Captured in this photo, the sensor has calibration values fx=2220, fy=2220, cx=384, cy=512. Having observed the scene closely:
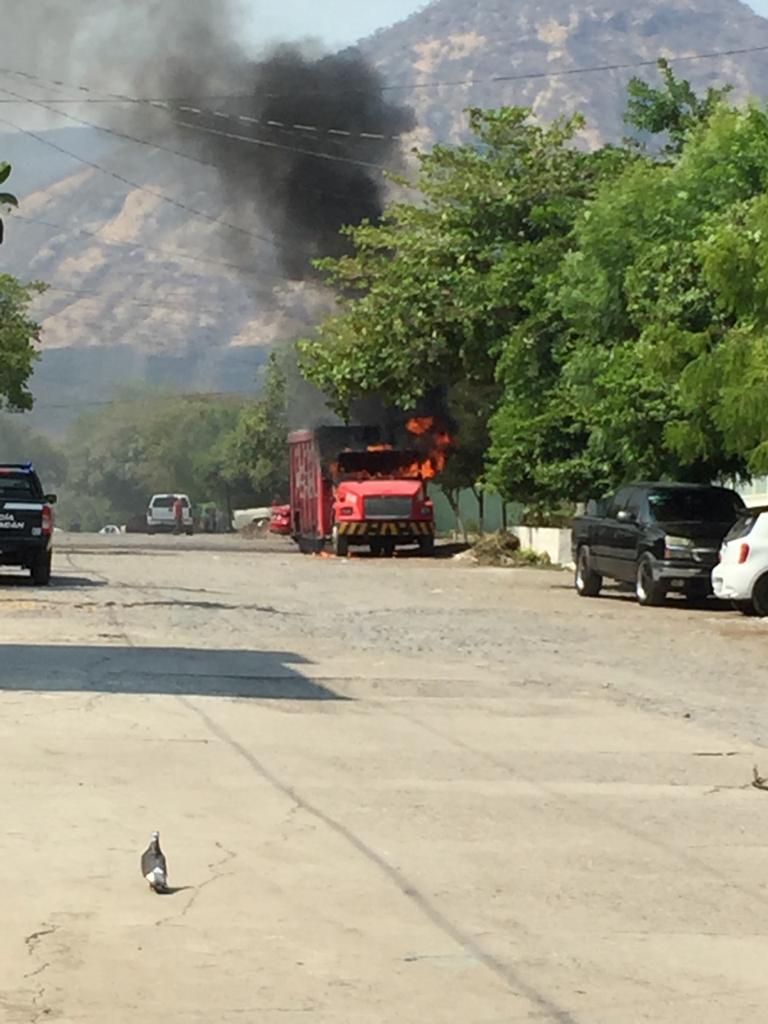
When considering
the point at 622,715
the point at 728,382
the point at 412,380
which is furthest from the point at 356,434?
the point at 622,715

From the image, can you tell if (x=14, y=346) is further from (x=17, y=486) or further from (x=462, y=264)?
(x=17, y=486)

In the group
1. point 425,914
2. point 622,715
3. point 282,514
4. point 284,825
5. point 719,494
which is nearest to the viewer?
point 425,914

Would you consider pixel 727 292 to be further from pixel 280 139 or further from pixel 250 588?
pixel 280 139

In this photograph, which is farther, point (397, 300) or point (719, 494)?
point (397, 300)

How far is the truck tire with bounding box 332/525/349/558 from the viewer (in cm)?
5303

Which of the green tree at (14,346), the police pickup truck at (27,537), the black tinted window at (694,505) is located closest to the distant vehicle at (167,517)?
the green tree at (14,346)

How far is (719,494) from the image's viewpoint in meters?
34.2

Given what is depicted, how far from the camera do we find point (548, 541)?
165 ft

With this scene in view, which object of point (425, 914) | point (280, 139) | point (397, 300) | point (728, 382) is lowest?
point (425, 914)

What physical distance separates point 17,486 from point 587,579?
32.8 ft

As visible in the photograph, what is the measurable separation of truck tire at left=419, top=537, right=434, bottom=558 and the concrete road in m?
29.3

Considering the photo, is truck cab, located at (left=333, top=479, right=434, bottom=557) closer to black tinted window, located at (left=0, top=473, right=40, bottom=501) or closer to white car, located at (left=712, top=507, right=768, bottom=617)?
black tinted window, located at (left=0, top=473, right=40, bottom=501)

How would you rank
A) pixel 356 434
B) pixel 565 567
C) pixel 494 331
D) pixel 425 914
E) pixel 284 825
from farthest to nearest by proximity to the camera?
pixel 356 434 < pixel 494 331 < pixel 565 567 < pixel 284 825 < pixel 425 914

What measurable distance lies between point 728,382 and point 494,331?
2278 cm
